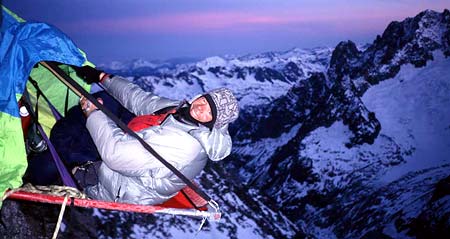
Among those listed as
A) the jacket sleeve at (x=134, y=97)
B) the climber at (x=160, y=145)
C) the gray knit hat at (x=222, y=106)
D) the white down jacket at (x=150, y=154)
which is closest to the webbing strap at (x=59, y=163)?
the climber at (x=160, y=145)

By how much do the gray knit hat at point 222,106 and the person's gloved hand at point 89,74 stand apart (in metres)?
2.81

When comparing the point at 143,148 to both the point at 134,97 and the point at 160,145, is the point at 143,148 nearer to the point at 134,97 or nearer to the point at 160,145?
the point at 160,145

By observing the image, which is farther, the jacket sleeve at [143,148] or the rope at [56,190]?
the rope at [56,190]

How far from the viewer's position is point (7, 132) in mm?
5527

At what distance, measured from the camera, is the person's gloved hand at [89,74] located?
23.9 feet

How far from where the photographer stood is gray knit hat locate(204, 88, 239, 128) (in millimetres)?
5500

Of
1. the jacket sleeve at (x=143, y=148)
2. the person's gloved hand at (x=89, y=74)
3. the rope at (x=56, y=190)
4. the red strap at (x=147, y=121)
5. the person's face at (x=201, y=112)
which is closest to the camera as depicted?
the jacket sleeve at (x=143, y=148)

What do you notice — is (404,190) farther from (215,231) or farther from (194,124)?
(194,124)

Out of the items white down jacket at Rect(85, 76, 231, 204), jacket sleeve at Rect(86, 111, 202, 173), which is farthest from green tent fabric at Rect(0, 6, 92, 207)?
jacket sleeve at Rect(86, 111, 202, 173)

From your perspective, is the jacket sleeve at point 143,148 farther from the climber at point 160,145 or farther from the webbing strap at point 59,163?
the webbing strap at point 59,163

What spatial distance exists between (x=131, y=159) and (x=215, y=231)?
42805mm

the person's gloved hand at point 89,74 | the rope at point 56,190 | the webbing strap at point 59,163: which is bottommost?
the rope at point 56,190

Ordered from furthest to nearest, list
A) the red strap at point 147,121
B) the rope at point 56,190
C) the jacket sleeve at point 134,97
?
the jacket sleeve at point 134,97, the rope at point 56,190, the red strap at point 147,121

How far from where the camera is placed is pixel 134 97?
23.2ft
